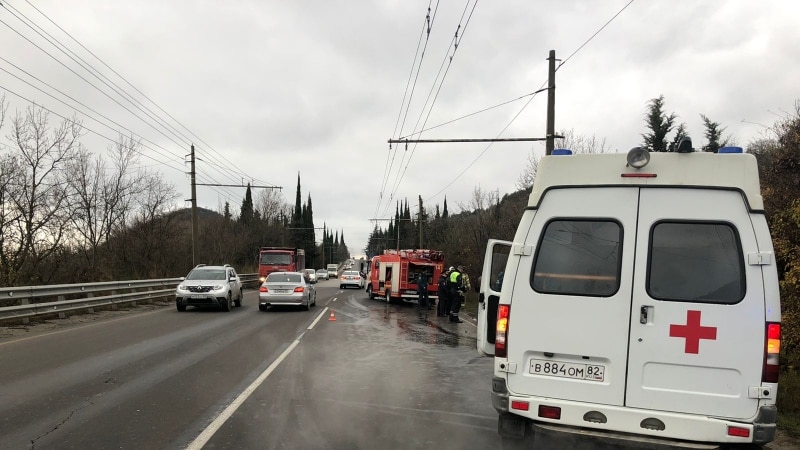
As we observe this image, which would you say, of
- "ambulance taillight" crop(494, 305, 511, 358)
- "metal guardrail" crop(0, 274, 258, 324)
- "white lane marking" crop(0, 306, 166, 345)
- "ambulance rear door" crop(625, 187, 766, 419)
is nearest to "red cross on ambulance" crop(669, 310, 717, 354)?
"ambulance rear door" crop(625, 187, 766, 419)

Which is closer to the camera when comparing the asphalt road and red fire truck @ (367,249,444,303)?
the asphalt road

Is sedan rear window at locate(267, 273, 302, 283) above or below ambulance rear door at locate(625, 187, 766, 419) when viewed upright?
below

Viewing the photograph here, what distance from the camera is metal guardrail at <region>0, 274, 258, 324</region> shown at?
1372cm

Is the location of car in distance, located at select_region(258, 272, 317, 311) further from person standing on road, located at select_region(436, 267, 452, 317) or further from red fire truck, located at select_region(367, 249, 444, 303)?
red fire truck, located at select_region(367, 249, 444, 303)

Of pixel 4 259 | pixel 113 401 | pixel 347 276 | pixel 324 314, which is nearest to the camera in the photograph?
pixel 113 401

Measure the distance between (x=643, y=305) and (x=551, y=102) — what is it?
11371 millimetres

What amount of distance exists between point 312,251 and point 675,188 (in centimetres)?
10926

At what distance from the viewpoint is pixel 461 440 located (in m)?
5.34

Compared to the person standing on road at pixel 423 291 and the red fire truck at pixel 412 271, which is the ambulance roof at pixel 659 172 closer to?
the person standing on road at pixel 423 291

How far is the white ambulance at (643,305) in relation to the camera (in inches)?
156

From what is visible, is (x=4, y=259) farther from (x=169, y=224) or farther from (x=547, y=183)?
(x=547, y=183)

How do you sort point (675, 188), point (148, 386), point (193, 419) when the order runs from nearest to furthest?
point (675, 188), point (193, 419), point (148, 386)

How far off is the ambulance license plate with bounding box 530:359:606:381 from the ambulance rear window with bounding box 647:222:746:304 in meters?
0.74

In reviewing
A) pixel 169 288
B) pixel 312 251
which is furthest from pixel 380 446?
pixel 312 251
